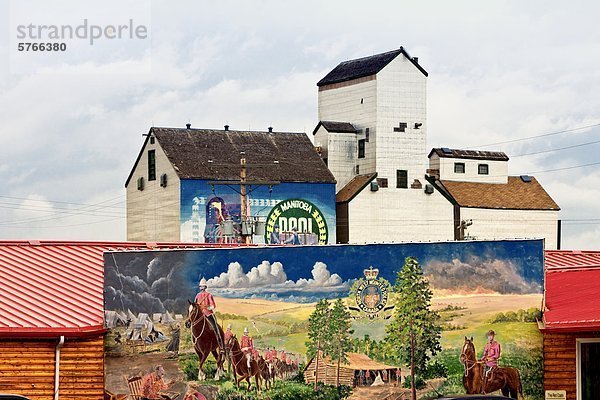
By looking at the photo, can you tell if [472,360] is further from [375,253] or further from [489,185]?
[489,185]

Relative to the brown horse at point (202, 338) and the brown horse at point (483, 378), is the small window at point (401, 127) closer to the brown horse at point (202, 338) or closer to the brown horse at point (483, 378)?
the brown horse at point (483, 378)

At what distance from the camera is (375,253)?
1073 inches

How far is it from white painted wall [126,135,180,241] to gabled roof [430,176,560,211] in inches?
834

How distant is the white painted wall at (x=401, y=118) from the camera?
9306 cm

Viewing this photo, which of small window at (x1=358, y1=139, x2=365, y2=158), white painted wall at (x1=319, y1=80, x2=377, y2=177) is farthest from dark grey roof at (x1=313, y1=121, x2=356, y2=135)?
small window at (x1=358, y1=139, x2=365, y2=158)

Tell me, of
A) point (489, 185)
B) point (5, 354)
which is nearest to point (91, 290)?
point (5, 354)

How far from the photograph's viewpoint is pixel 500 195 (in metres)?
97.0

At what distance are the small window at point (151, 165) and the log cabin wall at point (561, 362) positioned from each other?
205 feet

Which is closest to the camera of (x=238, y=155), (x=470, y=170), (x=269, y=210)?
(x=269, y=210)

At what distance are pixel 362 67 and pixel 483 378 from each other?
6939 cm

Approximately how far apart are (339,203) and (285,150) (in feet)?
18.3

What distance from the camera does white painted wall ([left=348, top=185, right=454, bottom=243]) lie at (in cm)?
9056

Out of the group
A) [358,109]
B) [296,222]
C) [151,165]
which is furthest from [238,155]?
[358,109]

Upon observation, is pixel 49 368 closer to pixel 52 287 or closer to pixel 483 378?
pixel 52 287
